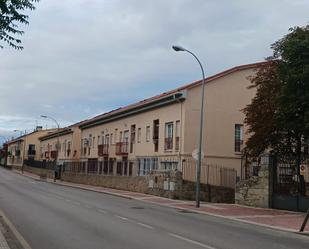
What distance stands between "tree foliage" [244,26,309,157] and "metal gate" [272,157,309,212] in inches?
38.8

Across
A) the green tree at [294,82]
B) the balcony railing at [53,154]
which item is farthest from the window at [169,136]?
the balcony railing at [53,154]

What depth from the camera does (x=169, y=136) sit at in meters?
42.2

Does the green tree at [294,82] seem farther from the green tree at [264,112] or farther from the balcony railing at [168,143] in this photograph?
the balcony railing at [168,143]

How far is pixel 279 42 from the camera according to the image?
87.9ft

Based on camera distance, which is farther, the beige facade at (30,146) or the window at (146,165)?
the beige facade at (30,146)

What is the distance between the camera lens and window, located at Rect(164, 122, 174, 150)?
4166 cm

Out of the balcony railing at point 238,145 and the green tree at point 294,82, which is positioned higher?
the green tree at point 294,82

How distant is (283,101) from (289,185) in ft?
15.7

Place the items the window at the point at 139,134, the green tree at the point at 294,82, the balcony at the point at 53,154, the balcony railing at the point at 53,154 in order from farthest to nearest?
the balcony railing at the point at 53,154, the balcony at the point at 53,154, the window at the point at 139,134, the green tree at the point at 294,82

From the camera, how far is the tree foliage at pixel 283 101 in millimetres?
24359

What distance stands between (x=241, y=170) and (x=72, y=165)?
35107 mm

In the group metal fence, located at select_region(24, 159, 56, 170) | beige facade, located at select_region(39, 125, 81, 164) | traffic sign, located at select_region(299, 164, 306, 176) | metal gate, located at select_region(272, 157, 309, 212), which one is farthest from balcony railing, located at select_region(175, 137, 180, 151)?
metal fence, located at select_region(24, 159, 56, 170)

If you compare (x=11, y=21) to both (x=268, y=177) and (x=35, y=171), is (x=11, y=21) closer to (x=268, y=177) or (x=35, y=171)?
(x=268, y=177)

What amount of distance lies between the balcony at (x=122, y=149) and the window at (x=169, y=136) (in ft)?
32.8
